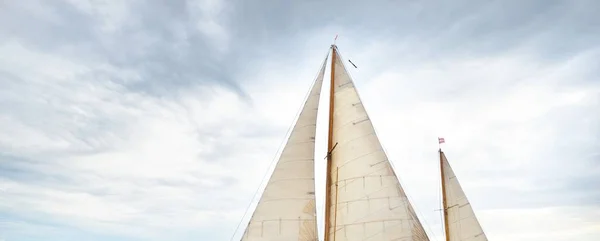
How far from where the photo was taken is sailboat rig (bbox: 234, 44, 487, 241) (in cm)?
2558

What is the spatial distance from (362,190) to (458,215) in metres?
17.5

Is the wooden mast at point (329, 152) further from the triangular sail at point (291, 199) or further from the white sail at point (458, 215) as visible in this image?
the white sail at point (458, 215)

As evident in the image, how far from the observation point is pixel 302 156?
27016 millimetres

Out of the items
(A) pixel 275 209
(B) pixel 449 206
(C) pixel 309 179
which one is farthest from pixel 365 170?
(B) pixel 449 206

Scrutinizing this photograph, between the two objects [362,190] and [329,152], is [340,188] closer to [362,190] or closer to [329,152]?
[362,190]

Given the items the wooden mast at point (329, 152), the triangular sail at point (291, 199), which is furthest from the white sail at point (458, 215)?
the triangular sail at point (291, 199)

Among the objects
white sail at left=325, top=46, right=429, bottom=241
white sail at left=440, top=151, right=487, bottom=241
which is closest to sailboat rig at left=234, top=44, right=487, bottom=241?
white sail at left=325, top=46, right=429, bottom=241

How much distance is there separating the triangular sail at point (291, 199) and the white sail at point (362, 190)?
196 centimetres

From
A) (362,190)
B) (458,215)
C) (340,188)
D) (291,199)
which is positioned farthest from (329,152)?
(458,215)

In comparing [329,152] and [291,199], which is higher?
[329,152]

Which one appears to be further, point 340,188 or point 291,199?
point 340,188

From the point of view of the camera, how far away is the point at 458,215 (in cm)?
4109

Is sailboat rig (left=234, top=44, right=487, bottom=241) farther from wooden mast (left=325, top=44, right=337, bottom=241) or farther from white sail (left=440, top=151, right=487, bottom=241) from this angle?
white sail (left=440, top=151, right=487, bottom=241)

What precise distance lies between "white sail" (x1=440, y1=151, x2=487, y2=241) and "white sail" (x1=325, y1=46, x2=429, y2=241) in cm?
1577
